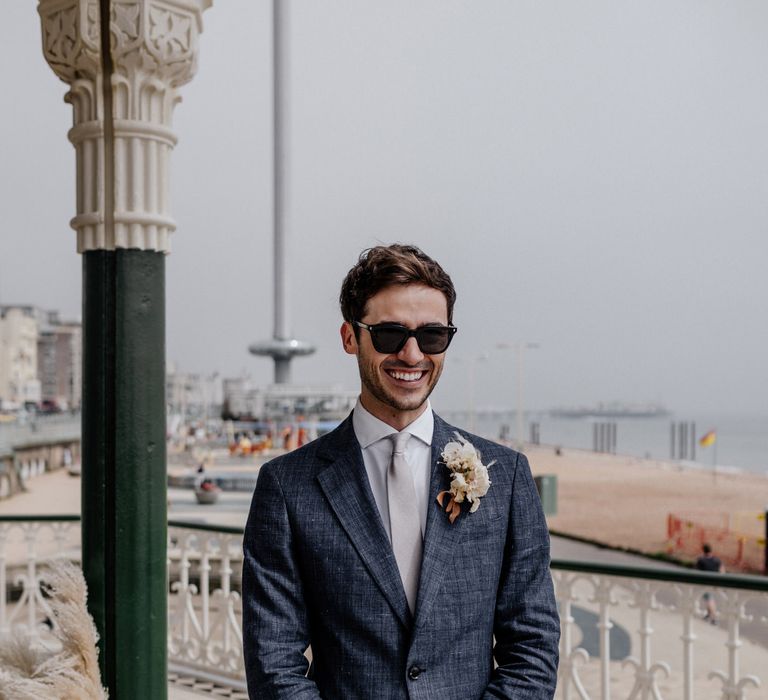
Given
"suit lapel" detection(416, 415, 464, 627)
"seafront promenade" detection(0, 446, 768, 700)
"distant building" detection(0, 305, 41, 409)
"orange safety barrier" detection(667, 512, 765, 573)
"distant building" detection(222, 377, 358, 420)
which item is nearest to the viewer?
"suit lapel" detection(416, 415, 464, 627)

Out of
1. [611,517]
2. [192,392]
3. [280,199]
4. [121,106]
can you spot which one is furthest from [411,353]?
[192,392]

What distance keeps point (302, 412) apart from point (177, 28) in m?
51.0

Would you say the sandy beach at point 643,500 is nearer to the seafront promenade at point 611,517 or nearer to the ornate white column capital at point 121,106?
the seafront promenade at point 611,517

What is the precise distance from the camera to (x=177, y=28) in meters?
2.69

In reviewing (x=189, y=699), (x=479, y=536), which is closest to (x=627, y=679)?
(x=189, y=699)

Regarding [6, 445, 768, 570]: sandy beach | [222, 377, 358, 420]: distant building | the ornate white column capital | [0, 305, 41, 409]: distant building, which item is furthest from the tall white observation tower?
[0, 305, 41, 409]: distant building

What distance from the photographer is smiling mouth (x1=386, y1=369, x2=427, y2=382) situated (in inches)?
57.1

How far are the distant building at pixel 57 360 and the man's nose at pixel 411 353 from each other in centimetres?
11487

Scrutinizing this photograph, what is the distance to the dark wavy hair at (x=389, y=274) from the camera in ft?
4.73

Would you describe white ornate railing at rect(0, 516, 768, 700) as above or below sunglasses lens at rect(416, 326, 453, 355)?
below

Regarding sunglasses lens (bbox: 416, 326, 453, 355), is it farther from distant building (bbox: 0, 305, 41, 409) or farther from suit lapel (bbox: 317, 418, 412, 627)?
distant building (bbox: 0, 305, 41, 409)

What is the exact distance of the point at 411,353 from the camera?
1428 mm

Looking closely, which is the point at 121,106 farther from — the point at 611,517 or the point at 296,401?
the point at 296,401

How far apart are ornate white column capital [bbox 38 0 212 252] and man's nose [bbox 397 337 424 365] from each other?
4.84ft
